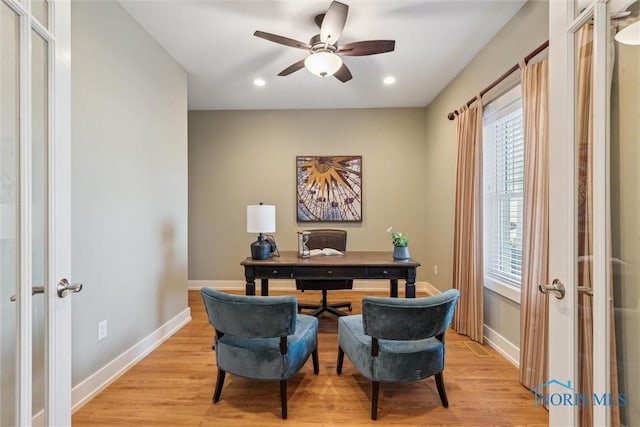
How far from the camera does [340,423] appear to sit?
1.69 m

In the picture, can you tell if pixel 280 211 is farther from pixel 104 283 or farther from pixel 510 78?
pixel 510 78

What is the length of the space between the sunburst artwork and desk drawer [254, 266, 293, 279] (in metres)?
1.92

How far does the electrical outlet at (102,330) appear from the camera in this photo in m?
2.01

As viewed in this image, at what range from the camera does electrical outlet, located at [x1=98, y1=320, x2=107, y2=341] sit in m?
2.01

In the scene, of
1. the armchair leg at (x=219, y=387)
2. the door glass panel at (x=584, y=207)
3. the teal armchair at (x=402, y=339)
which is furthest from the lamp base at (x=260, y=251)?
the door glass panel at (x=584, y=207)

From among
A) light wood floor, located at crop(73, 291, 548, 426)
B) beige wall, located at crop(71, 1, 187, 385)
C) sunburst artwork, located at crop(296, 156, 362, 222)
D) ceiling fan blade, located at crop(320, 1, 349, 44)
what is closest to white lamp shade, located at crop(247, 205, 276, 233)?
beige wall, located at crop(71, 1, 187, 385)

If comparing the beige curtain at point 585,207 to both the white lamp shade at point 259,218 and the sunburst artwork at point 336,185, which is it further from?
the sunburst artwork at point 336,185

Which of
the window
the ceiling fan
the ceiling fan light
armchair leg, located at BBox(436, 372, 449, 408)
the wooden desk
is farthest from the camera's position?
the wooden desk

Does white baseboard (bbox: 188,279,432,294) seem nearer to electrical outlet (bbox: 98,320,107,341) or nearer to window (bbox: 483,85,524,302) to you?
window (bbox: 483,85,524,302)

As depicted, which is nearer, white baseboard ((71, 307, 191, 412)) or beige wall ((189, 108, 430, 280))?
white baseboard ((71, 307, 191, 412))

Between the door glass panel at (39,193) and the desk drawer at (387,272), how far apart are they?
2.06 meters

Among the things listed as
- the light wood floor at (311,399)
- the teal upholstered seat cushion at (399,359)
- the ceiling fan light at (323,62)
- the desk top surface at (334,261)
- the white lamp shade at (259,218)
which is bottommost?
the light wood floor at (311,399)

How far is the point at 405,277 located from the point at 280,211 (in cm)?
243

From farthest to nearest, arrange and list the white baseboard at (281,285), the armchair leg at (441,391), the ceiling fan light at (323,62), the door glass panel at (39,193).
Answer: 1. the white baseboard at (281,285)
2. the ceiling fan light at (323,62)
3. the armchair leg at (441,391)
4. the door glass panel at (39,193)
